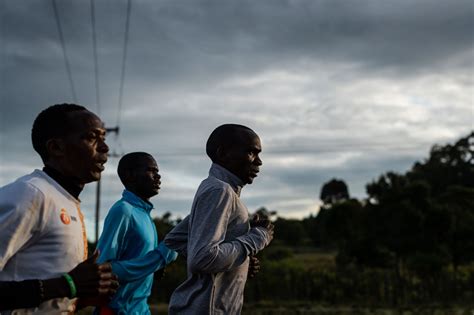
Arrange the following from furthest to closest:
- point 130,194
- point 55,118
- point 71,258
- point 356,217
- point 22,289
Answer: point 356,217 < point 130,194 < point 55,118 < point 71,258 < point 22,289

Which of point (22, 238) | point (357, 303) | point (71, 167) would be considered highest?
point (71, 167)

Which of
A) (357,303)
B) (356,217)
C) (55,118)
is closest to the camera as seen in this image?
(55,118)

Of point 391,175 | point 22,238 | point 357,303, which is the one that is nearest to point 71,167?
point 22,238

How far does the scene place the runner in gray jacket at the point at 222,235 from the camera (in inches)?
148

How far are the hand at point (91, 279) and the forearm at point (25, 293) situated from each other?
0.08m

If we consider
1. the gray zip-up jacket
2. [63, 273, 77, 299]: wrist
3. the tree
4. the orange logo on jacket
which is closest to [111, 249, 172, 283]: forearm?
the gray zip-up jacket

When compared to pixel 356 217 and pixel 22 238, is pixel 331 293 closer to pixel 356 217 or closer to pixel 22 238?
pixel 356 217

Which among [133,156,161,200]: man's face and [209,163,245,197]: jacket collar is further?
[133,156,161,200]: man's face

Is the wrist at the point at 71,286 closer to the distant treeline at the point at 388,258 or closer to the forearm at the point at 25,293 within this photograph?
the forearm at the point at 25,293

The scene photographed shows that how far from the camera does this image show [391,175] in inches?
1105

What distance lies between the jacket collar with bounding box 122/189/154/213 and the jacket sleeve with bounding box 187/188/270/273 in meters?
1.51

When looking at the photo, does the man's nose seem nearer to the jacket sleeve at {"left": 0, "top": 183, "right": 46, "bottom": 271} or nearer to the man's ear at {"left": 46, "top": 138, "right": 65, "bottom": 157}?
the man's ear at {"left": 46, "top": 138, "right": 65, "bottom": 157}

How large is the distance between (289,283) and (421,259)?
4.25m

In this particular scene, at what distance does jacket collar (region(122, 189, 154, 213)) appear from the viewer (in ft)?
17.7
